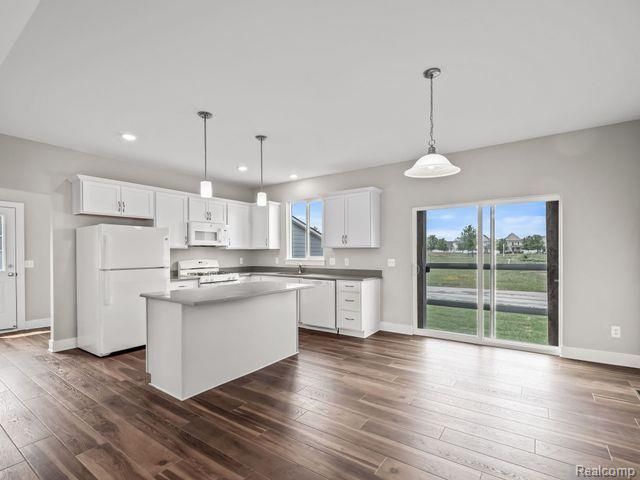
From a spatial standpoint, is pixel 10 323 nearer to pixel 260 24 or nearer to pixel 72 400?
pixel 72 400

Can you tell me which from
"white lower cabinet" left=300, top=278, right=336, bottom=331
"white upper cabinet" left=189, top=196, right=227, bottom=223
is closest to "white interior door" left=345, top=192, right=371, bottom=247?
"white lower cabinet" left=300, top=278, right=336, bottom=331

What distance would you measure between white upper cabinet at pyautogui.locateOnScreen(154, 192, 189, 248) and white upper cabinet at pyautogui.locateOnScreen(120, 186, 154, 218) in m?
0.12

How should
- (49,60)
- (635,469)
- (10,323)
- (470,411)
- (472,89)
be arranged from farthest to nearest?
(10,323) → (472,89) → (470,411) → (49,60) → (635,469)

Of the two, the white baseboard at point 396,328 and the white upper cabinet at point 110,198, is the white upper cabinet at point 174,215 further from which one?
the white baseboard at point 396,328

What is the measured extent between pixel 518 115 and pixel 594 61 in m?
0.94

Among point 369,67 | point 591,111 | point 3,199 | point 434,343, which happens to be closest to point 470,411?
point 434,343

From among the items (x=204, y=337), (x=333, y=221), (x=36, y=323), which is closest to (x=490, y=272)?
(x=333, y=221)

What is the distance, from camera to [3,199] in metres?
5.29

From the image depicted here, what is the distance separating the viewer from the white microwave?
5281 mm

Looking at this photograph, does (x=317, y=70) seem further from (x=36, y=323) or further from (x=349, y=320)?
(x=36, y=323)

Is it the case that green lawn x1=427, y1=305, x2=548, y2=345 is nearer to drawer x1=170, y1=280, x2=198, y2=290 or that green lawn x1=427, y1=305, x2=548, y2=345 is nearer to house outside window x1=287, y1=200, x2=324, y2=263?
house outside window x1=287, y1=200, x2=324, y2=263

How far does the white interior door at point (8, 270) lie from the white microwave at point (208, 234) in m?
2.89

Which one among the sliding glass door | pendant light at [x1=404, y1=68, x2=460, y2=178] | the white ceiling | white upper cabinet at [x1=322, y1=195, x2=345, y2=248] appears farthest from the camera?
white upper cabinet at [x1=322, y1=195, x2=345, y2=248]

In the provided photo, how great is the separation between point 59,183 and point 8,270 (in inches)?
92.1
